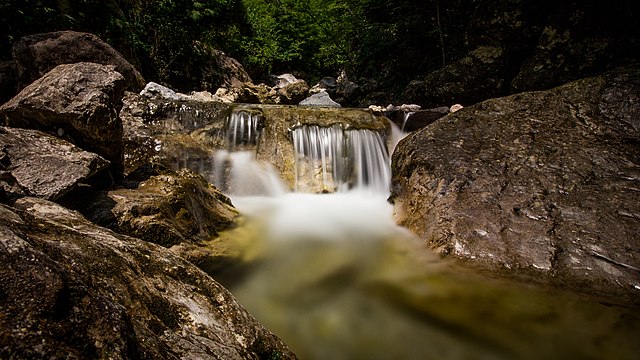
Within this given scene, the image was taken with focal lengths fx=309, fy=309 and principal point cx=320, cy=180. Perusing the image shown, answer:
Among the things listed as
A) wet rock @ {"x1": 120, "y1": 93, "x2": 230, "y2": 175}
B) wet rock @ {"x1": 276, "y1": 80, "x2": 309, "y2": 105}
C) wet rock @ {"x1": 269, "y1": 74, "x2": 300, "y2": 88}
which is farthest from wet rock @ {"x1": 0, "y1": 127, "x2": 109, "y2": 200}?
wet rock @ {"x1": 269, "y1": 74, "x2": 300, "y2": 88}

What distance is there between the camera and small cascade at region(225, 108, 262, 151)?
6883mm

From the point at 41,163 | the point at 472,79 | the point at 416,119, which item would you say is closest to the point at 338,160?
the point at 416,119

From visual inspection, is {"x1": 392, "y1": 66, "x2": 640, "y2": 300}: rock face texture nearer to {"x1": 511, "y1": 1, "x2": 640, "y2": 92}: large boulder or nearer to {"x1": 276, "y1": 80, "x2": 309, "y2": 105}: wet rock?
{"x1": 511, "y1": 1, "x2": 640, "y2": 92}: large boulder

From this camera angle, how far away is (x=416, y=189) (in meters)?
A: 4.62

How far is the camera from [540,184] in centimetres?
387

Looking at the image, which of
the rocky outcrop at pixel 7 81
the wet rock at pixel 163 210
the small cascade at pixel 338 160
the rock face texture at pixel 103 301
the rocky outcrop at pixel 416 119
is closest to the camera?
the rock face texture at pixel 103 301

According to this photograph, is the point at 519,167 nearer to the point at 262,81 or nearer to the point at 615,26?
the point at 615,26

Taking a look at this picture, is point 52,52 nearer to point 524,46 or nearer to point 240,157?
point 240,157

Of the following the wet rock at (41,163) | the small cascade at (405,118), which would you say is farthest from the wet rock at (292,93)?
the wet rock at (41,163)

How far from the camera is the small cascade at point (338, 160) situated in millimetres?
6695

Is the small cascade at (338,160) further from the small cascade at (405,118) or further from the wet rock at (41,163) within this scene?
the wet rock at (41,163)

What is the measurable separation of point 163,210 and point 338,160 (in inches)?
163

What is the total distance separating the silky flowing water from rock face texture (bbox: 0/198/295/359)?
1.18 meters

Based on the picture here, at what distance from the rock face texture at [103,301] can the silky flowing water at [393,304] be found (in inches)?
46.6
